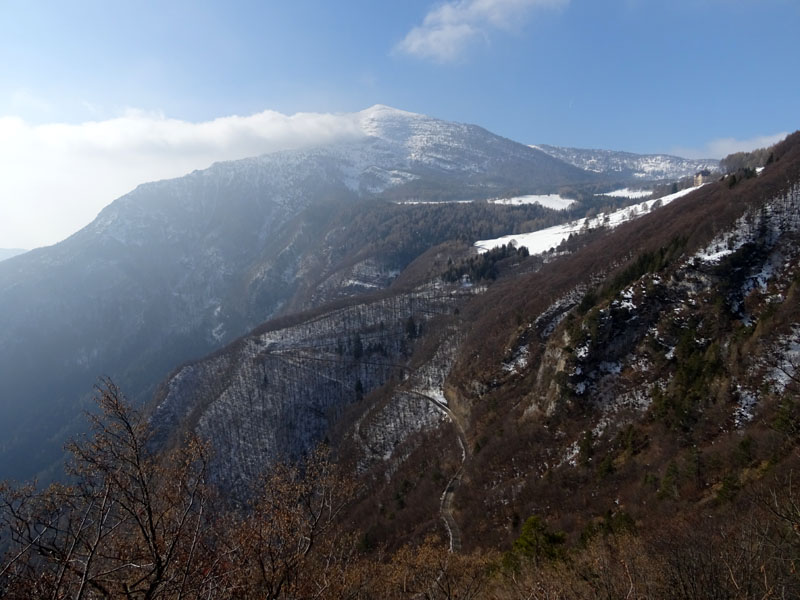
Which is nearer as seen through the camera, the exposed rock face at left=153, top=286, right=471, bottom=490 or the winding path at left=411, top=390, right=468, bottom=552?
the winding path at left=411, top=390, right=468, bottom=552

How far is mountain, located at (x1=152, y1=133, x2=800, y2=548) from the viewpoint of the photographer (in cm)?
3397

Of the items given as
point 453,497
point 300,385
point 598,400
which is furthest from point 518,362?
point 300,385

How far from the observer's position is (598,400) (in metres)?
49.6

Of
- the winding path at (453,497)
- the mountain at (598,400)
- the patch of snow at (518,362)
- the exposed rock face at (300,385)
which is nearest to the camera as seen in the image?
the mountain at (598,400)

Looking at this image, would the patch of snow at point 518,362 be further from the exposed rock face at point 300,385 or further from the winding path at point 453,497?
the exposed rock face at point 300,385

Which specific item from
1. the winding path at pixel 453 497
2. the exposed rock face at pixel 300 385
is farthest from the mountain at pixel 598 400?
the exposed rock face at pixel 300 385

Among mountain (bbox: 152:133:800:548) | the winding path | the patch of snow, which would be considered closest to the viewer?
mountain (bbox: 152:133:800:548)

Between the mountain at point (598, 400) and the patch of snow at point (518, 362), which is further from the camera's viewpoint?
the patch of snow at point (518, 362)

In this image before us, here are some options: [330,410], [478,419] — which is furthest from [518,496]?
[330,410]

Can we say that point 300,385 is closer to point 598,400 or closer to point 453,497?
point 453,497

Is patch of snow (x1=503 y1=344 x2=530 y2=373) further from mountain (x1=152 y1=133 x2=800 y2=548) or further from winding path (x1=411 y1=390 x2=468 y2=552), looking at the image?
winding path (x1=411 y1=390 x2=468 y2=552)

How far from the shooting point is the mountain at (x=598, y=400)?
34.0m

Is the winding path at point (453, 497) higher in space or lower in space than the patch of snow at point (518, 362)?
lower

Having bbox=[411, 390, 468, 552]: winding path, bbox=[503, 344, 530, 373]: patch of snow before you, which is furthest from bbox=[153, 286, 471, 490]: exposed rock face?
bbox=[503, 344, 530, 373]: patch of snow
